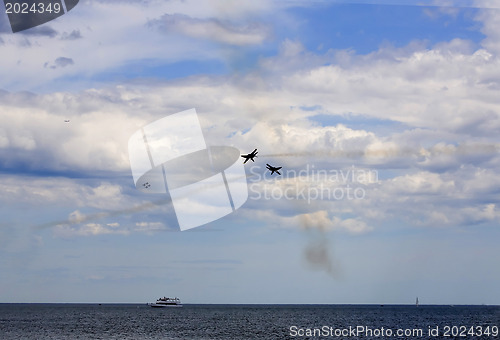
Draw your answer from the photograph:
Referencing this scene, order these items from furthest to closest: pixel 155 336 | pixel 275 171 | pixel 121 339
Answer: pixel 155 336
pixel 121 339
pixel 275 171

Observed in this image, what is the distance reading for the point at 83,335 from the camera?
556ft

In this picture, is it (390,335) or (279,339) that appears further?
(390,335)

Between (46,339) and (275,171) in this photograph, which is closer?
(275,171)

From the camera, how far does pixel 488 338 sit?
531ft

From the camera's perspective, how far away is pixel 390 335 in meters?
174

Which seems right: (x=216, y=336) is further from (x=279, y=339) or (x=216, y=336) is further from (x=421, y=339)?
(x=421, y=339)

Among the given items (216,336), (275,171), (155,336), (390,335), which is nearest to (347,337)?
(390,335)

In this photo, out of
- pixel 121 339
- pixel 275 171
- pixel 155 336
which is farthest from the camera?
pixel 155 336

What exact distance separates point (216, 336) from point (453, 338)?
64.0m

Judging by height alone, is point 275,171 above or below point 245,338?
above

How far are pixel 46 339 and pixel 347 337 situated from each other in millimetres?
77116

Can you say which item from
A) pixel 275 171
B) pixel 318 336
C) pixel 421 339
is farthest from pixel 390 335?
pixel 275 171

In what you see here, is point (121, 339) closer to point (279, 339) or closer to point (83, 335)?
point (83, 335)

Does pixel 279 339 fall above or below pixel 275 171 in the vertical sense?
below
